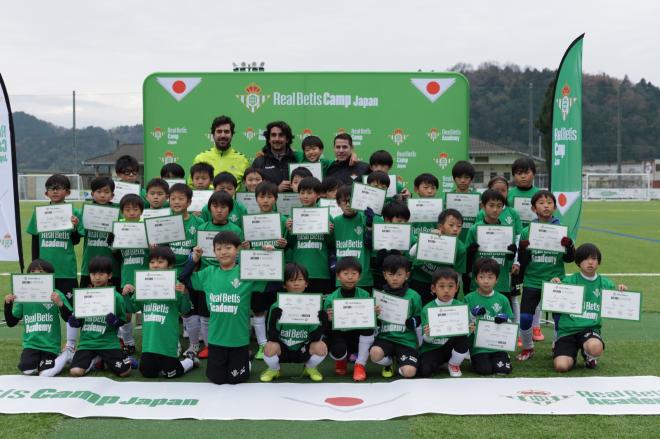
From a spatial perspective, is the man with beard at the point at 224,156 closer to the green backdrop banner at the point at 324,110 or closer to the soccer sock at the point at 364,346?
the green backdrop banner at the point at 324,110

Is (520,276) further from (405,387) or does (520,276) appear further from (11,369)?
(11,369)

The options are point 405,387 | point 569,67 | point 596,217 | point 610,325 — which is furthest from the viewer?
point 596,217

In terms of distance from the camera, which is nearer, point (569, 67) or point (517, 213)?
point (517, 213)

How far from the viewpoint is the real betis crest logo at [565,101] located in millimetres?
7406

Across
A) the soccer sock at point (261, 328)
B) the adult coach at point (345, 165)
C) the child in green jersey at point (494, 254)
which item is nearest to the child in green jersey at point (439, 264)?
the child in green jersey at point (494, 254)

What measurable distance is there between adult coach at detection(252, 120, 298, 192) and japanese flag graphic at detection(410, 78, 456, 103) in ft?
7.13

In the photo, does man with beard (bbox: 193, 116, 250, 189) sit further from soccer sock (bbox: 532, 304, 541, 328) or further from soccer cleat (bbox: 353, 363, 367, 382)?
soccer sock (bbox: 532, 304, 541, 328)

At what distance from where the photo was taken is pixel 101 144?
54844mm

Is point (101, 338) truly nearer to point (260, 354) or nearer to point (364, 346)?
point (260, 354)

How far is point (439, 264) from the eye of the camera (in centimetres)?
567

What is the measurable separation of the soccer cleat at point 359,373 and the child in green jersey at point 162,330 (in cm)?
139

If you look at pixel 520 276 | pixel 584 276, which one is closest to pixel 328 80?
pixel 520 276

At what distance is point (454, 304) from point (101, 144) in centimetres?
5458

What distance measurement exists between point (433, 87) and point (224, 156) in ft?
9.25
